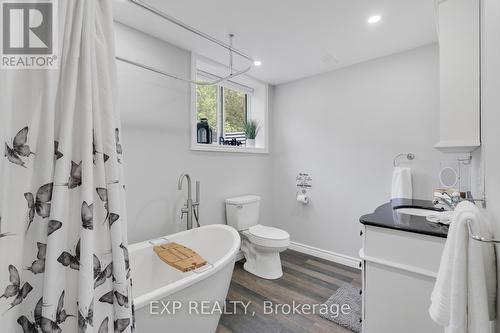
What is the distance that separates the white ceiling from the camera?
A: 5.64ft

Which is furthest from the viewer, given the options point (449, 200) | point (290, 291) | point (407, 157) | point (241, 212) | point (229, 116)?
point (229, 116)

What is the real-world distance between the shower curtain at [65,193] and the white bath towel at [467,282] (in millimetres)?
1069

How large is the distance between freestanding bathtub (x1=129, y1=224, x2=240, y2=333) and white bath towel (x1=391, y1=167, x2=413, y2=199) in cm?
169

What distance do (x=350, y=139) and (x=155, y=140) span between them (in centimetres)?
223

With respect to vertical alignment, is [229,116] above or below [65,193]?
above

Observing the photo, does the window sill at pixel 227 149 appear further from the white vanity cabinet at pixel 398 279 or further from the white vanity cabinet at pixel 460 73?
the white vanity cabinet at pixel 460 73

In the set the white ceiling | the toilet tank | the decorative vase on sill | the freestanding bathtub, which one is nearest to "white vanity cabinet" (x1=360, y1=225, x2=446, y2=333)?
the freestanding bathtub

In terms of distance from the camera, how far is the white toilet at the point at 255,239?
250 cm

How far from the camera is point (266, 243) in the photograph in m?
2.49

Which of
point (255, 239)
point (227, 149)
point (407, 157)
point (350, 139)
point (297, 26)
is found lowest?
point (255, 239)

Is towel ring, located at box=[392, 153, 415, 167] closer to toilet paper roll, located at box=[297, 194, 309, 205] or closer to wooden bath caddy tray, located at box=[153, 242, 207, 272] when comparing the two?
toilet paper roll, located at box=[297, 194, 309, 205]

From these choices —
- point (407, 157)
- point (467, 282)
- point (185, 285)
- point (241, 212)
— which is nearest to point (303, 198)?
point (241, 212)

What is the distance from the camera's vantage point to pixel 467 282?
0.76 m

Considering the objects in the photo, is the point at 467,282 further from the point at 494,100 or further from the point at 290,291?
the point at 290,291
